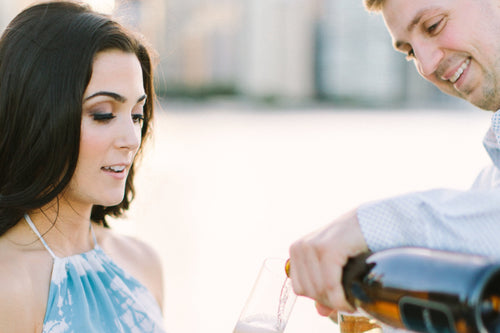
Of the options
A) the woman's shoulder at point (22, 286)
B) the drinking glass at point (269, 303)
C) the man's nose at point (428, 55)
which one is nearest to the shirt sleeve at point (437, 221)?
the drinking glass at point (269, 303)

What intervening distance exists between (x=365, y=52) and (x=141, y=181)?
59391mm

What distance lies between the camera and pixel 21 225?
2.00 metres

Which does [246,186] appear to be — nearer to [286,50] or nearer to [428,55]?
[428,55]

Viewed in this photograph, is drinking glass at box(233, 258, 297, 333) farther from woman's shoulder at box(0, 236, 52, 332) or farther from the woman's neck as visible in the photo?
the woman's neck

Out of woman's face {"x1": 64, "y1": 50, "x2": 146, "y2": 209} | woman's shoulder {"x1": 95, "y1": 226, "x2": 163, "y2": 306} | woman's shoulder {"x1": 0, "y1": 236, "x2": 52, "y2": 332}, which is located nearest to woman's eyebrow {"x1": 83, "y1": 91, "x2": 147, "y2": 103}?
woman's face {"x1": 64, "y1": 50, "x2": 146, "y2": 209}

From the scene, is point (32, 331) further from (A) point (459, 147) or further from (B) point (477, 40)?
(A) point (459, 147)

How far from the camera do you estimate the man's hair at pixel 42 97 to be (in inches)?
74.1

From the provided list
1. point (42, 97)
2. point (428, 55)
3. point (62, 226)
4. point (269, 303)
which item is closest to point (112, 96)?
point (42, 97)

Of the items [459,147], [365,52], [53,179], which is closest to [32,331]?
[53,179]

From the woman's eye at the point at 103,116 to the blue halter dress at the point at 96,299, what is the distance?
0.44 metres

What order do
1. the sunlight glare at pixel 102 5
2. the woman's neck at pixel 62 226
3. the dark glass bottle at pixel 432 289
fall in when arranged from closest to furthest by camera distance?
the dark glass bottle at pixel 432 289, the woman's neck at pixel 62 226, the sunlight glare at pixel 102 5

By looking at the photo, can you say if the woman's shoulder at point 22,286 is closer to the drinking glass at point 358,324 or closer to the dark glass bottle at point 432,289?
the drinking glass at point 358,324

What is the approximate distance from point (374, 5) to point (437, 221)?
1311 mm

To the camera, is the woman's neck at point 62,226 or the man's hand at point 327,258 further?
the woman's neck at point 62,226
